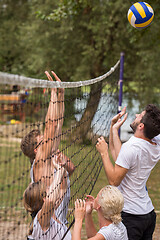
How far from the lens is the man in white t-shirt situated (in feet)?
8.21

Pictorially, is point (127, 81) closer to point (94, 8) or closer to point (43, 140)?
point (94, 8)

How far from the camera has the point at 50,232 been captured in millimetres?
2477

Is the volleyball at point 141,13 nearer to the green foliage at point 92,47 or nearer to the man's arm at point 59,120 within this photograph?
the man's arm at point 59,120

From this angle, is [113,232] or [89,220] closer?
[113,232]

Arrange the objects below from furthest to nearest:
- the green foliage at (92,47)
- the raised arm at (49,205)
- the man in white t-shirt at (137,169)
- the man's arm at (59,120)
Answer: the green foliage at (92,47) → the man's arm at (59,120) → the man in white t-shirt at (137,169) → the raised arm at (49,205)

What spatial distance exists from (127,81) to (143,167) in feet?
29.7

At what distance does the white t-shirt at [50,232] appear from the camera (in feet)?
7.94

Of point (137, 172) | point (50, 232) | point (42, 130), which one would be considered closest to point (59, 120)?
point (42, 130)

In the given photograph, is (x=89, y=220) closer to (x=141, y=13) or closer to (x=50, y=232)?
(x=50, y=232)

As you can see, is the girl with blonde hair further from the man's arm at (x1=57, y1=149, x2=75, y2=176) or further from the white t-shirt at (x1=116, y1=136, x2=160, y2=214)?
the man's arm at (x1=57, y1=149, x2=75, y2=176)

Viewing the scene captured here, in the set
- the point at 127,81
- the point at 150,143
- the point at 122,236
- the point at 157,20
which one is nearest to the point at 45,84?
the point at 150,143

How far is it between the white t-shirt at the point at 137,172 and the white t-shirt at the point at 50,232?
495 millimetres

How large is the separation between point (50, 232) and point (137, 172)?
77cm

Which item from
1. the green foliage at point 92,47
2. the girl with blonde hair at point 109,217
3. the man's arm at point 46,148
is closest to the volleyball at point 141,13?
the man's arm at point 46,148
